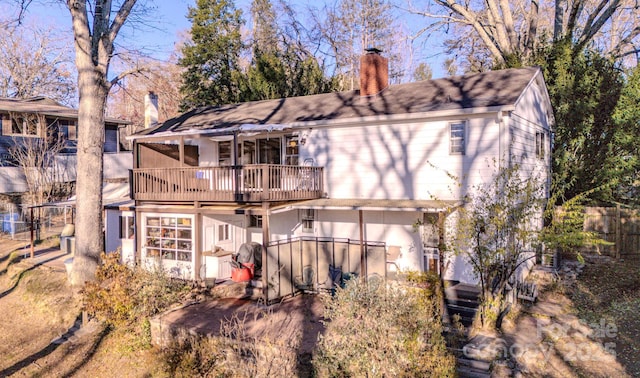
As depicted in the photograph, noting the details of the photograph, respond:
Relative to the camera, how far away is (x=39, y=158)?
24828 mm

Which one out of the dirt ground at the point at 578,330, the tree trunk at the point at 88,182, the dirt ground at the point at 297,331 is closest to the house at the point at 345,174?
the tree trunk at the point at 88,182

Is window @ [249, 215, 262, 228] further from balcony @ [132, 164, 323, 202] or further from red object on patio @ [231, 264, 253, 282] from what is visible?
red object on patio @ [231, 264, 253, 282]

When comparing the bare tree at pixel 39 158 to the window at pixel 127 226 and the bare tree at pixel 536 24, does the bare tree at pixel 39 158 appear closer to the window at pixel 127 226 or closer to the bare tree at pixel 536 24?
the window at pixel 127 226

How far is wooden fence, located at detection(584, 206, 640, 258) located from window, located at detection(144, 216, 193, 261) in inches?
568

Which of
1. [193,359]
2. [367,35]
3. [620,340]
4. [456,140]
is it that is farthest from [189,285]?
[367,35]

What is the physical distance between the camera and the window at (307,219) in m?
15.0

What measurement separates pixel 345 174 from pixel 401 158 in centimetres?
203

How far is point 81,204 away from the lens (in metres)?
14.0

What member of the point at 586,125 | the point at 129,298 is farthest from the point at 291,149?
the point at 586,125

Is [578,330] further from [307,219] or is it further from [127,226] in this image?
[127,226]

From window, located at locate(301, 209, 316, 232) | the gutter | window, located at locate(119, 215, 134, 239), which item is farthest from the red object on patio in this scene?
window, located at locate(119, 215, 134, 239)

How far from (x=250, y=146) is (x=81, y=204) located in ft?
20.4

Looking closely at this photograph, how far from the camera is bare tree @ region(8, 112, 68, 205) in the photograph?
24.4 metres

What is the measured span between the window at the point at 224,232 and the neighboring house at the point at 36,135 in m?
17.1
